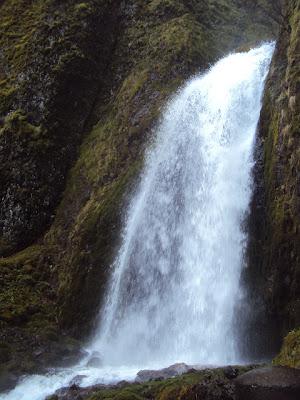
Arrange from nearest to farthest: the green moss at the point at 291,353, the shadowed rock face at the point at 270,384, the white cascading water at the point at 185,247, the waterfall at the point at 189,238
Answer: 1. the shadowed rock face at the point at 270,384
2. the green moss at the point at 291,353
3. the white cascading water at the point at 185,247
4. the waterfall at the point at 189,238

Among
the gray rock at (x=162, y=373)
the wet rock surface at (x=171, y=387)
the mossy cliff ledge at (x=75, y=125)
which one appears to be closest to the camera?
the wet rock surface at (x=171, y=387)

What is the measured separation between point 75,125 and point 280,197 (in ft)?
26.7

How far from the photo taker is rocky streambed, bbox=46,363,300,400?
5856 mm

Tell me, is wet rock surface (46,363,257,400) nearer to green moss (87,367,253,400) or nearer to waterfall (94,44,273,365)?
green moss (87,367,253,400)

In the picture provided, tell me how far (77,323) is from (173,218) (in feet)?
10.4

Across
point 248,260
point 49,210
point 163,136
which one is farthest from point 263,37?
point 248,260

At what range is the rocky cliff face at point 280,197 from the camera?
8.92m

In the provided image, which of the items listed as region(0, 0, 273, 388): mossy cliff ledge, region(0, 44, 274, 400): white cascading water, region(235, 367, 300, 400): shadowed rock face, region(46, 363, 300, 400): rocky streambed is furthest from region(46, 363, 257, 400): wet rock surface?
region(0, 0, 273, 388): mossy cliff ledge

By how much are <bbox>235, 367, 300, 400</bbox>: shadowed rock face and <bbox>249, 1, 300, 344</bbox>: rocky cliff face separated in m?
2.64

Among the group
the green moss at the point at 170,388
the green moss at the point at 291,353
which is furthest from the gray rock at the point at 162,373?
the green moss at the point at 291,353

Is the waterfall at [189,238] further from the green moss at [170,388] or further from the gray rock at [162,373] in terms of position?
the green moss at [170,388]

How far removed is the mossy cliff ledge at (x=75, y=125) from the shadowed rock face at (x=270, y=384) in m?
5.37

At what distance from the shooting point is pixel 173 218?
11.7 meters

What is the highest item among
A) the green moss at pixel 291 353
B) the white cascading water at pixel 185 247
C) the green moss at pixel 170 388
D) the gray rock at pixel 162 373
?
the white cascading water at pixel 185 247
